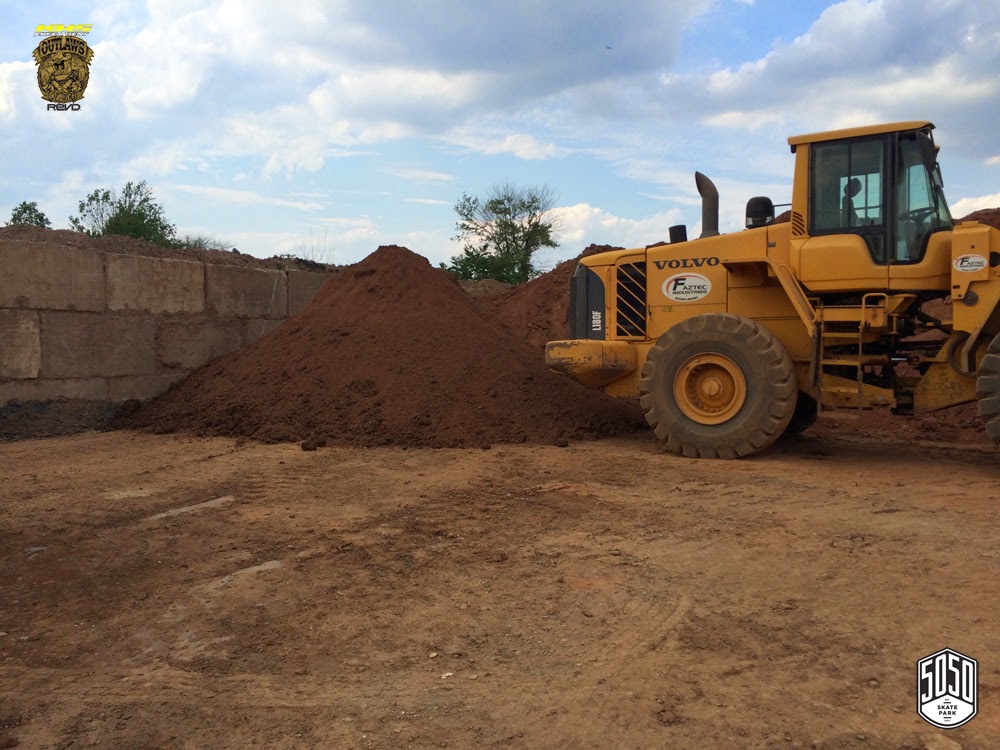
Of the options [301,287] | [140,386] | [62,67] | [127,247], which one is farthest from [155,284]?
[62,67]

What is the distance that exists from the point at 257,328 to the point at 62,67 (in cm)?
484

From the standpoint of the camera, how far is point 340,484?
6.84 m

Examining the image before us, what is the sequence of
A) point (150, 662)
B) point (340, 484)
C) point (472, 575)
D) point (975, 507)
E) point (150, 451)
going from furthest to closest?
point (150, 451)
point (340, 484)
point (975, 507)
point (472, 575)
point (150, 662)

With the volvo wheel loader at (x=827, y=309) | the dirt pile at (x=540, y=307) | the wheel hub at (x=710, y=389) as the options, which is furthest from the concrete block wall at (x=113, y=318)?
the wheel hub at (x=710, y=389)

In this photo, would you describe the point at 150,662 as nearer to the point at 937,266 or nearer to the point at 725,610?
the point at 725,610

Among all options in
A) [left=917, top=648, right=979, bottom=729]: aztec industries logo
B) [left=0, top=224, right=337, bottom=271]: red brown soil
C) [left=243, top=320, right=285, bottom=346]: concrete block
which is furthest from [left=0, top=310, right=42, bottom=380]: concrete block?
[left=917, top=648, right=979, bottom=729]: aztec industries logo

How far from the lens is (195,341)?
37.6 feet

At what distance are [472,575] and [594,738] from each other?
A: 67.8 inches

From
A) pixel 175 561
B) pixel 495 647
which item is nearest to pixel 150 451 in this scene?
pixel 175 561

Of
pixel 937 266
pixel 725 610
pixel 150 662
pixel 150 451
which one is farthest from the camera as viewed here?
pixel 150 451

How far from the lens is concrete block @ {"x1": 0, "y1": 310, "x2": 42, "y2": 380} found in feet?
30.1

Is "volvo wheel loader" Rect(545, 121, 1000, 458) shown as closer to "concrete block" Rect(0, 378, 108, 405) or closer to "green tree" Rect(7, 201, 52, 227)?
"concrete block" Rect(0, 378, 108, 405)

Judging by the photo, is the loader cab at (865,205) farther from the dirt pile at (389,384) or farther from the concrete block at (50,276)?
the concrete block at (50,276)

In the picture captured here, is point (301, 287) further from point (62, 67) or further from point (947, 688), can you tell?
point (947, 688)
